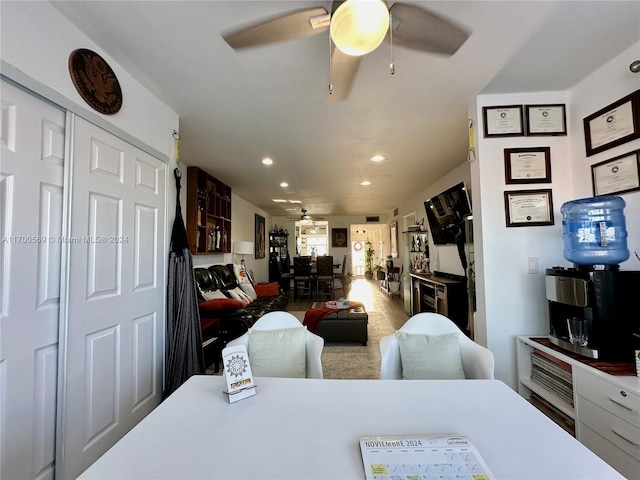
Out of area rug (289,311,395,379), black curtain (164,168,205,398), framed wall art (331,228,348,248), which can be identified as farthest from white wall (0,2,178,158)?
framed wall art (331,228,348,248)

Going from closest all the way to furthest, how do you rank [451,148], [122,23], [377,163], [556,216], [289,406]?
[289,406], [122,23], [556,216], [451,148], [377,163]

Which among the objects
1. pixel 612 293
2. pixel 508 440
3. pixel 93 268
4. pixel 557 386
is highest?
pixel 93 268

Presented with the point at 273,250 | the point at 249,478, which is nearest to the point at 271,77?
the point at 249,478

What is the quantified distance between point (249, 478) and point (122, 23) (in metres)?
2.14

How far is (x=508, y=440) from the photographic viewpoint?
837 mm

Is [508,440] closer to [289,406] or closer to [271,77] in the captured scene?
[289,406]

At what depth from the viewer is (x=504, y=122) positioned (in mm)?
2178

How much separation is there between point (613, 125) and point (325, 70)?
1969 mm

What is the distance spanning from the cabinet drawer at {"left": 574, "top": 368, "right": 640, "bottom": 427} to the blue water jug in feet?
2.32

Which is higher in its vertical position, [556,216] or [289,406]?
[556,216]

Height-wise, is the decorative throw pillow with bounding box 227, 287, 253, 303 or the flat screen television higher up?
the flat screen television

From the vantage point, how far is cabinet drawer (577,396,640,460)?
51.9 inches

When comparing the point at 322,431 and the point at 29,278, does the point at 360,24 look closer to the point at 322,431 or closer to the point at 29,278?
the point at 322,431

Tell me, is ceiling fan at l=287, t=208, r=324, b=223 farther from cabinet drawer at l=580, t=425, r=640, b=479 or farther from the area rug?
cabinet drawer at l=580, t=425, r=640, b=479
